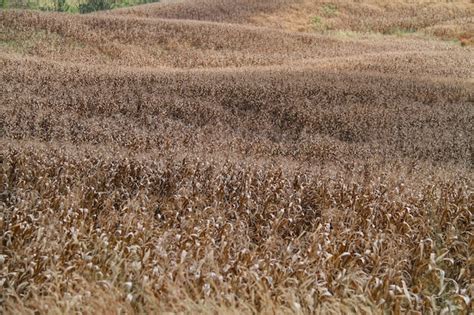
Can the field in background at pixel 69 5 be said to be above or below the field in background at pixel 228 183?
above

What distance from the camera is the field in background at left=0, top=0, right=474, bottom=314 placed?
4.97 m

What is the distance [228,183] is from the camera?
8453 mm

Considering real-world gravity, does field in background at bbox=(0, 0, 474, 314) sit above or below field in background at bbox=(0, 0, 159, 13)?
below

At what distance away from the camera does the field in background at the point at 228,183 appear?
497cm

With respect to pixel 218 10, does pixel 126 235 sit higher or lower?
lower

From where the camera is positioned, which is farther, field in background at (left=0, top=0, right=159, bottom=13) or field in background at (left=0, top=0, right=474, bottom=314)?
field in background at (left=0, top=0, right=159, bottom=13)

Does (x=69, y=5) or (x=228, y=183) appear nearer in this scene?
(x=228, y=183)

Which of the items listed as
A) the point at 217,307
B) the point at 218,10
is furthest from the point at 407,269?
the point at 218,10

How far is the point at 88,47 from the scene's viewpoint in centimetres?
2972

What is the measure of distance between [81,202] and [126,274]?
8.91ft

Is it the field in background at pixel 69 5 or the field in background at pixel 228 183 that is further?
the field in background at pixel 69 5

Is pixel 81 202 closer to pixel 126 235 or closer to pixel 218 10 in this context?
pixel 126 235

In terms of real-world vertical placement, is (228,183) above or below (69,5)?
below

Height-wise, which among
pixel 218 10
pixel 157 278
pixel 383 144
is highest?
pixel 218 10
